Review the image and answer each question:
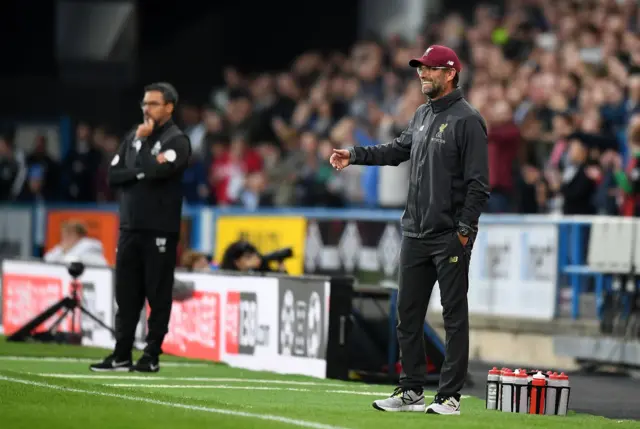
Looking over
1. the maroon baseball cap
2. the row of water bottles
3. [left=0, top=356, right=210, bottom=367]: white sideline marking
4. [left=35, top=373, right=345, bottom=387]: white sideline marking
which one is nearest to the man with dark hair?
[left=35, top=373, right=345, bottom=387]: white sideline marking

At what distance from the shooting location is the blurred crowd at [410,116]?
18531mm

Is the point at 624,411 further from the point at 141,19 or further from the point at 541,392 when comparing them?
the point at 141,19

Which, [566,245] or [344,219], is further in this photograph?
[344,219]

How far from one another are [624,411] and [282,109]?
1517cm

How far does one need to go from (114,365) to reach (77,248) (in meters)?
6.68

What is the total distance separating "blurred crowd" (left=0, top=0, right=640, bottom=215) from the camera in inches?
730

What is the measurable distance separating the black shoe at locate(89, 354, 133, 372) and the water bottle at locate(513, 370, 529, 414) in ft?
12.7

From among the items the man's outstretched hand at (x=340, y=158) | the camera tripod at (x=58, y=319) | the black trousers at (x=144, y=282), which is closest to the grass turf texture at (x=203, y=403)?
the black trousers at (x=144, y=282)

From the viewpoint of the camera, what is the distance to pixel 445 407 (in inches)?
386

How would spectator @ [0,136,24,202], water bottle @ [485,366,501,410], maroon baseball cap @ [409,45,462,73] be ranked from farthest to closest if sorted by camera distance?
spectator @ [0,136,24,202], water bottle @ [485,366,501,410], maroon baseball cap @ [409,45,462,73]

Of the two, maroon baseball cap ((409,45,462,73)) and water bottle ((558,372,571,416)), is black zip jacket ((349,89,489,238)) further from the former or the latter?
water bottle ((558,372,571,416))

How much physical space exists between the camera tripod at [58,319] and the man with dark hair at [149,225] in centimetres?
236

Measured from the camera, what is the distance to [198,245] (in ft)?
75.8

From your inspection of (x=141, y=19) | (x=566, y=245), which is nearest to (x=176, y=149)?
(x=566, y=245)
